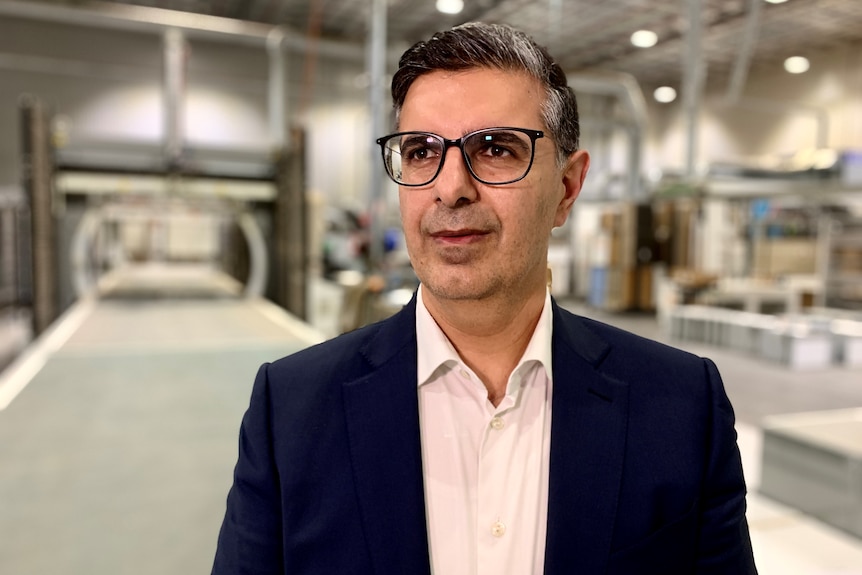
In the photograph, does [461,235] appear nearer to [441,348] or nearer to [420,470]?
[441,348]

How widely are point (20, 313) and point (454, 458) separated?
1236cm

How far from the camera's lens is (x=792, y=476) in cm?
270

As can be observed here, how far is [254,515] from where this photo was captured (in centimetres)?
95

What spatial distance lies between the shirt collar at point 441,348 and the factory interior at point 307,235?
0.37 m

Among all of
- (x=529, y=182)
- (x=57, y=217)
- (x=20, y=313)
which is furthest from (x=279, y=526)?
(x=20, y=313)

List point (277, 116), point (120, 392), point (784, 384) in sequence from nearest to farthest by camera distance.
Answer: point (120, 392)
point (784, 384)
point (277, 116)

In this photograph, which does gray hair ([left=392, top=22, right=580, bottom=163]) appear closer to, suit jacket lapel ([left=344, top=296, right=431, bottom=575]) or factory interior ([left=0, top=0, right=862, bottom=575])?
factory interior ([left=0, top=0, right=862, bottom=575])

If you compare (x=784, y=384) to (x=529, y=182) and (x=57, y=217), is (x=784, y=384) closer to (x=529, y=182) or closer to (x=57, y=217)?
(x=529, y=182)

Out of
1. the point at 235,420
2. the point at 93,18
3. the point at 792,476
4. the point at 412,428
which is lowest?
the point at 792,476

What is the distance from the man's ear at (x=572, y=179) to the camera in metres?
1.03

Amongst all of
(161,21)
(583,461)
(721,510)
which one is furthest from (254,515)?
(161,21)

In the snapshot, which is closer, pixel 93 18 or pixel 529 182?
pixel 529 182

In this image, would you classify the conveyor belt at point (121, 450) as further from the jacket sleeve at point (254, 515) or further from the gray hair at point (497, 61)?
the gray hair at point (497, 61)

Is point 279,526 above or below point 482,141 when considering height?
below
